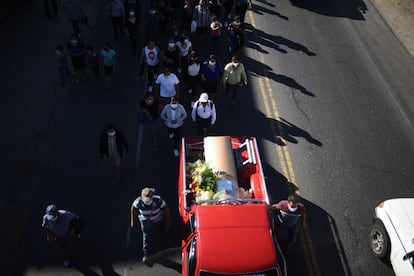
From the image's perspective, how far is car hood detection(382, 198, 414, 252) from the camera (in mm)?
7582

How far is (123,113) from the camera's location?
38.8 feet

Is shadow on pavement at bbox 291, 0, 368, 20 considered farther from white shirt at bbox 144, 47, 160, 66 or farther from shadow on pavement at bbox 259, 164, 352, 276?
shadow on pavement at bbox 259, 164, 352, 276

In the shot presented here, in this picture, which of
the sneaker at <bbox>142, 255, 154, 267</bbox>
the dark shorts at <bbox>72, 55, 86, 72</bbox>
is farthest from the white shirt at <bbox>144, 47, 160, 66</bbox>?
the sneaker at <bbox>142, 255, 154, 267</bbox>

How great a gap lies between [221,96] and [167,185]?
13.6ft

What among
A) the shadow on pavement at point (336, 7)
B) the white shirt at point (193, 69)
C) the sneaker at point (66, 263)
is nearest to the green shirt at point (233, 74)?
the white shirt at point (193, 69)

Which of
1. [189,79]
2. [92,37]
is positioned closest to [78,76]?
[92,37]

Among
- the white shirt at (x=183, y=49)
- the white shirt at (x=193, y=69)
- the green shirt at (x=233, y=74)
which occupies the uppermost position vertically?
the white shirt at (x=183, y=49)

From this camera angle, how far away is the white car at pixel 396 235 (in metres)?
7.48

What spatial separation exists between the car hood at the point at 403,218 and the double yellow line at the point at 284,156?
6.07ft

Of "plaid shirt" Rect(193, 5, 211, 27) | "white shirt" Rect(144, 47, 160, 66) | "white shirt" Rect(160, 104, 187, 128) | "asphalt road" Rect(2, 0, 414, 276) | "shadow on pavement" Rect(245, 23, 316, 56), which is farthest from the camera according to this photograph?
"shadow on pavement" Rect(245, 23, 316, 56)

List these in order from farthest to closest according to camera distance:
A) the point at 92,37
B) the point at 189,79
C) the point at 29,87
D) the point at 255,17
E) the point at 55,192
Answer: the point at 255,17, the point at 92,37, the point at 29,87, the point at 189,79, the point at 55,192

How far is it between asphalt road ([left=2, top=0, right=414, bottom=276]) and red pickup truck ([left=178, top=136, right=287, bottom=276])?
4.34 feet

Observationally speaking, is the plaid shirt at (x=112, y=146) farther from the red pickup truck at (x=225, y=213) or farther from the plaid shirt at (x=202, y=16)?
the plaid shirt at (x=202, y=16)

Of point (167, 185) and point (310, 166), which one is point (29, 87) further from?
point (310, 166)
